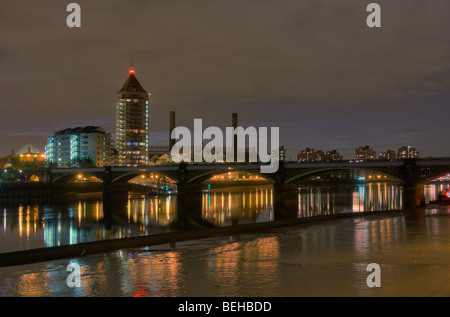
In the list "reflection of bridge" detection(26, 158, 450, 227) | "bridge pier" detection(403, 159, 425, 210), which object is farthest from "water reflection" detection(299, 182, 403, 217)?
"reflection of bridge" detection(26, 158, 450, 227)

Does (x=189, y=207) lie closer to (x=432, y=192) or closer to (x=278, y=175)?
(x=278, y=175)

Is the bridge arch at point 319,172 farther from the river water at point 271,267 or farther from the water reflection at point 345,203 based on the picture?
the river water at point 271,267

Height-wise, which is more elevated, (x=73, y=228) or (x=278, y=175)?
(x=278, y=175)

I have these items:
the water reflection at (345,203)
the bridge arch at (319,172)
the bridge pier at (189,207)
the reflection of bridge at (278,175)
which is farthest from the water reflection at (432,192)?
the bridge pier at (189,207)

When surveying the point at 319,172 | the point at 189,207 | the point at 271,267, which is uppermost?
the point at 319,172

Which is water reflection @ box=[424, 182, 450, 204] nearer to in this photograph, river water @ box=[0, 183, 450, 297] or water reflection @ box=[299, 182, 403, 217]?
water reflection @ box=[299, 182, 403, 217]

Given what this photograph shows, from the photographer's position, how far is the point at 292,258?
2116cm

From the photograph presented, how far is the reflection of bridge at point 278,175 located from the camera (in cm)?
6431

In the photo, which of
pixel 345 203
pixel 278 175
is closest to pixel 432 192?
pixel 345 203

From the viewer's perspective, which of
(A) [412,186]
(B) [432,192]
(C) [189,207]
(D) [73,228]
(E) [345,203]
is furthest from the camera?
(B) [432,192]

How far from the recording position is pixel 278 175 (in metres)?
79.4

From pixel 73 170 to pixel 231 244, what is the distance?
89.1 meters
